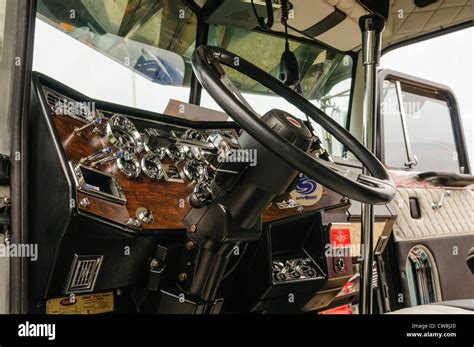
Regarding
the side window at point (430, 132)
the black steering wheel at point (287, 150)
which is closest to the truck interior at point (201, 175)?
the black steering wheel at point (287, 150)

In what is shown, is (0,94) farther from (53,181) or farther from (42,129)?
(53,181)

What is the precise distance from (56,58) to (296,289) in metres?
1.27

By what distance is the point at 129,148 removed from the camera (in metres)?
1.40

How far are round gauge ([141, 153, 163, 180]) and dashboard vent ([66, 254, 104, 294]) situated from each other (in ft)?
0.96

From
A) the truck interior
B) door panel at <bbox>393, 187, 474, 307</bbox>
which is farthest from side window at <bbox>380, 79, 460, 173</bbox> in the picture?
door panel at <bbox>393, 187, 474, 307</bbox>

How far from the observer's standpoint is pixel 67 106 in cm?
135

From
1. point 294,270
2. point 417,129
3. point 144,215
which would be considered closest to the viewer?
point 144,215

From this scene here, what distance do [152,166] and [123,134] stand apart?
5.2 inches

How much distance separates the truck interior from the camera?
1.14 meters

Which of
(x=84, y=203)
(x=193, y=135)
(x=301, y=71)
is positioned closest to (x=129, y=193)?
(x=84, y=203)

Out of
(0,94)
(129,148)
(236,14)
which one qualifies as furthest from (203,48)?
(236,14)

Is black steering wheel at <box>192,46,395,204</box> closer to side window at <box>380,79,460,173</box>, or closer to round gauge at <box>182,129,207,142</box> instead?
round gauge at <box>182,129,207,142</box>

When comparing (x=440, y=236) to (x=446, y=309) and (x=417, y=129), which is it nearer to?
(x=417, y=129)

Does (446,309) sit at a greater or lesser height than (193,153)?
lesser
